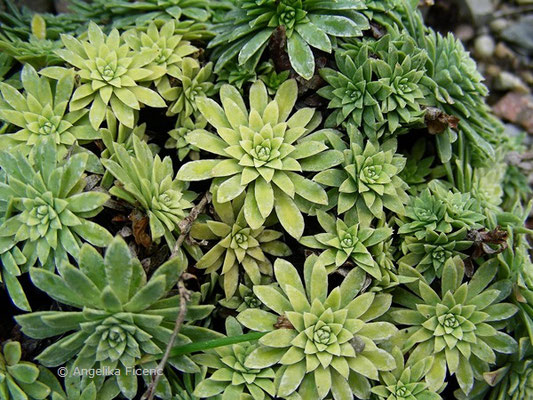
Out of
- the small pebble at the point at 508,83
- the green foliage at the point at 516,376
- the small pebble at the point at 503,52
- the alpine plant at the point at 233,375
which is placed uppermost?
the small pebble at the point at 503,52

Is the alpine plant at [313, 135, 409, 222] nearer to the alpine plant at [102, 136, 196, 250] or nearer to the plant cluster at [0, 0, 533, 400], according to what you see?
the plant cluster at [0, 0, 533, 400]

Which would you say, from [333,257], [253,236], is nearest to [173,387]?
[253,236]

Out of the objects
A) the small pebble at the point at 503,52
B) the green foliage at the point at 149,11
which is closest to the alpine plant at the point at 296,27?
the green foliage at the point at 149,11

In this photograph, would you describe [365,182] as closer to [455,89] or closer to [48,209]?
[455,89]

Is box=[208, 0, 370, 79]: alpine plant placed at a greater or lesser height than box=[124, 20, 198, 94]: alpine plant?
greater

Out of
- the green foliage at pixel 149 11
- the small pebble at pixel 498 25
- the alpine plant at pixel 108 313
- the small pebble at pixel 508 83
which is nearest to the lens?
the alpine plant at pixel 108 313

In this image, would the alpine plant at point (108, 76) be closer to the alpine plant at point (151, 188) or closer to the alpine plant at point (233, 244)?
the alpine plant at point (151, 188)

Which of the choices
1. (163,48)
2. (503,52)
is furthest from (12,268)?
(503,52)

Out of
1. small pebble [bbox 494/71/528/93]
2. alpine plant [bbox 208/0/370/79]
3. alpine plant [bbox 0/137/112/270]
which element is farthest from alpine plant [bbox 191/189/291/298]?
small pebble [bbox 494/71/528/93]
